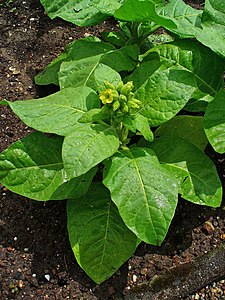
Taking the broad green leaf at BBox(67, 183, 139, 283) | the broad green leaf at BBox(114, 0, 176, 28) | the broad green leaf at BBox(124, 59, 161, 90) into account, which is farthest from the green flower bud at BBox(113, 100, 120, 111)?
the broad green leaf at BBox(67, 183, 139, 283)

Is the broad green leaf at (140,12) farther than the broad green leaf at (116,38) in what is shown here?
No

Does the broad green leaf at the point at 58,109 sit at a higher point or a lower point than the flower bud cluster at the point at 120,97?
lower

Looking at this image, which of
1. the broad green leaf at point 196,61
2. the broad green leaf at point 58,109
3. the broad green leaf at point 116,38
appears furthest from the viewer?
the broad green leaf at point 116,38

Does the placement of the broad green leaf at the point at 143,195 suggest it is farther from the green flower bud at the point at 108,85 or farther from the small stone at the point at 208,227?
the small stone at the point at 208,227

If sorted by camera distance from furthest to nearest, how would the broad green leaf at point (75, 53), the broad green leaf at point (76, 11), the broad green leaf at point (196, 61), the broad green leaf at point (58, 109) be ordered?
the broad green leaf at point (75, 53) → the broad green leaf at point (76, 11) → the broad green leaf at point (196, 61) → the broad green leaf at point (58, 109)

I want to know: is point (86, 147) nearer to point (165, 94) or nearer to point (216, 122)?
point (165, 94)

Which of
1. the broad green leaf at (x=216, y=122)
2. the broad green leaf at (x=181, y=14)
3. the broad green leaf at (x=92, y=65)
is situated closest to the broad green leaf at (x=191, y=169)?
the broad green leaf at (x=216, y=122)
